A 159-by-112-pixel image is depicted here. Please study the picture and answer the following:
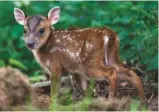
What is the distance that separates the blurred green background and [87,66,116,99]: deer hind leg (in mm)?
730

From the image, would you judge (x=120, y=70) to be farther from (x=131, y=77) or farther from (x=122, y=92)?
(x=122, y=92)

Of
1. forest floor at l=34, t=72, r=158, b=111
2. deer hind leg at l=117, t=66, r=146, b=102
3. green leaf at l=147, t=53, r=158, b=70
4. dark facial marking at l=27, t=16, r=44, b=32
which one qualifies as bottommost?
forest floor at l=34, t=72, r=158, b=111

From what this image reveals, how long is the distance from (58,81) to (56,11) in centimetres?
95

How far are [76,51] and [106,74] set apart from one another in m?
0.48

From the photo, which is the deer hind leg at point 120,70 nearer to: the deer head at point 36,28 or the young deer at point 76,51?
the young deer at point 76,51

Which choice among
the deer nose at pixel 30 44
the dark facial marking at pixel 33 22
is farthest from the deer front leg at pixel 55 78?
the dark facial marking at pixel 33 22

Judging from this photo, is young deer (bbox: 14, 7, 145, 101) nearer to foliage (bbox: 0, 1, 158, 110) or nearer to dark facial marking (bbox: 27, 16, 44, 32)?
dark facial marking (bbox: 27, 16, 44, 32)

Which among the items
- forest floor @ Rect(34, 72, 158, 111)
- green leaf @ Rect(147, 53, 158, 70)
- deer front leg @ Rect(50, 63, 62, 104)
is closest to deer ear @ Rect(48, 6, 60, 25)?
deer front leg @ Rect(50, 63, 62, 104)

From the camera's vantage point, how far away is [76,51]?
817 cm

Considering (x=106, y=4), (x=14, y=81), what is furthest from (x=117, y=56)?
(x=106, y=4)

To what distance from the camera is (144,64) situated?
891 cm

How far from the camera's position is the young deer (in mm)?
7980

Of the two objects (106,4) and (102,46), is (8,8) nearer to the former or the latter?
(106,4)

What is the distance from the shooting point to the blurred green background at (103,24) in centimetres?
887
